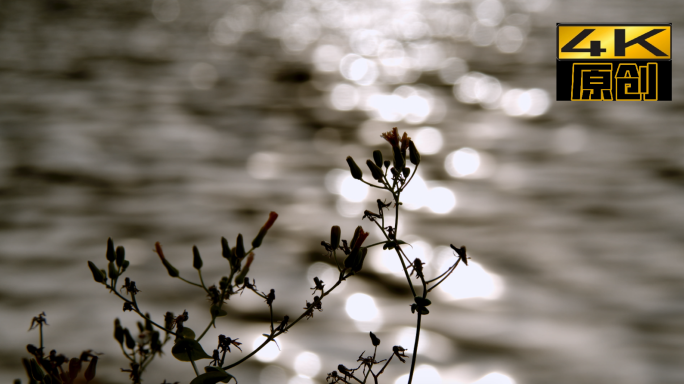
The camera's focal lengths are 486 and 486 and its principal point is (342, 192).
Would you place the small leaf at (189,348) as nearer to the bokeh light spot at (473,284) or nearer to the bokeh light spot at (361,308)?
the bokeh light spot at (361,308)

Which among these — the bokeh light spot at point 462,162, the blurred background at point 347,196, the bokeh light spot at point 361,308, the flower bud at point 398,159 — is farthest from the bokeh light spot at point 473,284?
the flower bud at point 398,159

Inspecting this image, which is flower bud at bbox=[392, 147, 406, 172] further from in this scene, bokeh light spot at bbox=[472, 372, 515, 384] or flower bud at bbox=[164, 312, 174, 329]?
bokeh light spot at bbox=[472, 372, 515, 384]

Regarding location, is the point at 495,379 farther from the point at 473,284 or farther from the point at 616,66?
the point at 616,66

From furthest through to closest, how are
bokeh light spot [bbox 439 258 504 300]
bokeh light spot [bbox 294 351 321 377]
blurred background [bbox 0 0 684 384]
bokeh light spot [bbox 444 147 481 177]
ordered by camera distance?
1. bokeh light spot [bbox 444 147 481 177]
2. bokeh light spot [bbox 439 258 504 300]
3. blurred background [bbox 0 0 684 384]
4. bokeh light spot [bbox 294 351 321 377]

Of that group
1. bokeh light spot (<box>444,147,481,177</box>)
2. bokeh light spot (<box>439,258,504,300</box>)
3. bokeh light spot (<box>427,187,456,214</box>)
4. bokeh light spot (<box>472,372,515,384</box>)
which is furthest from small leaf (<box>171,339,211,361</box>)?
bokeh light spot (<box>444,147,481,177</box>)

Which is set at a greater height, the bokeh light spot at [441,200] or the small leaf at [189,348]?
the bokeh light spot at [441,200]

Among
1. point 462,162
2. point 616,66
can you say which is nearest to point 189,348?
point 462,162
